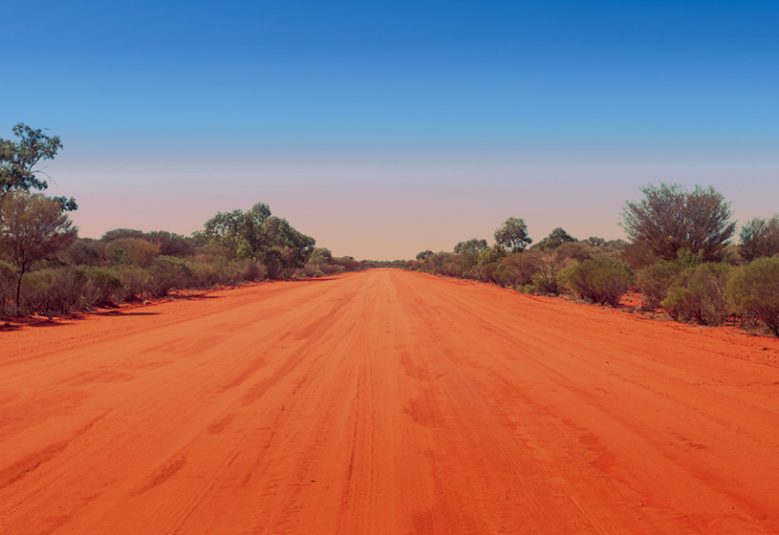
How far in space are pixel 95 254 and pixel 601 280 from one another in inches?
1550

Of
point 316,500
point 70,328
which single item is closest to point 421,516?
point 316,500

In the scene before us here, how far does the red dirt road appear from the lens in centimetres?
448

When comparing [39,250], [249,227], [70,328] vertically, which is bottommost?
[70,328]

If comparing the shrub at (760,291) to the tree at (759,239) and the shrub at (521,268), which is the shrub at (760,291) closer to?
the tree at (759,239)

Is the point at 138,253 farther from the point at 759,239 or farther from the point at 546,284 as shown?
the point at 759,239

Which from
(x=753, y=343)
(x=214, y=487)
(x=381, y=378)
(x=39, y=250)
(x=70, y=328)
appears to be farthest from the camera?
(x=39, y=250)

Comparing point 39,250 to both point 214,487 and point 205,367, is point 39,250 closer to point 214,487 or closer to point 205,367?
point 205,367

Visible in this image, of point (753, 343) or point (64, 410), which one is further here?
point (753, 343)

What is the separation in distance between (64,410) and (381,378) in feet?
15.0

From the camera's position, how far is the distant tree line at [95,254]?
20.7 metres

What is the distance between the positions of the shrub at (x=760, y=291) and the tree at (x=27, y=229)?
22435 millimetres

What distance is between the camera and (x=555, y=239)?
8338 cm

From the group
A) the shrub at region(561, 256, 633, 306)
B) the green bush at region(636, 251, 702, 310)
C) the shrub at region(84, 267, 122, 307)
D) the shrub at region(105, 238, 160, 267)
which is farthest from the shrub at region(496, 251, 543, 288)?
the shrub at region(84, 267, 122, 307)

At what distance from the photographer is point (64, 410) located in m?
7.46
